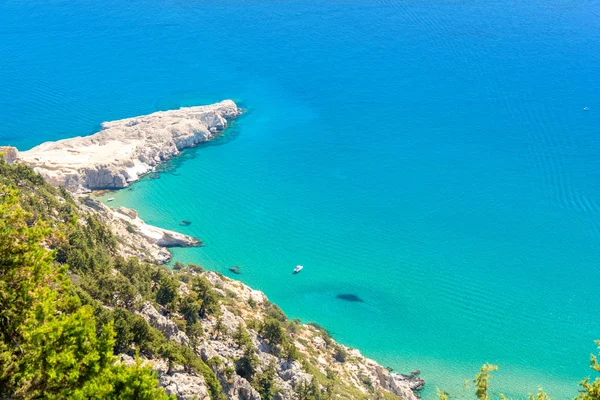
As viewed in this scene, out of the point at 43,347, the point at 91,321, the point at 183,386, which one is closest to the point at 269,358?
the point at 183,386

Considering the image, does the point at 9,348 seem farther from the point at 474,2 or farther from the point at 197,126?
the point at 474,2

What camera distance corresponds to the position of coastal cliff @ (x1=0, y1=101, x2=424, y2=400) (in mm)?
24078

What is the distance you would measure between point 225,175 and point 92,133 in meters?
26.7

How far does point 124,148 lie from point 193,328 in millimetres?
56829

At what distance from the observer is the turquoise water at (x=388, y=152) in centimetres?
5359

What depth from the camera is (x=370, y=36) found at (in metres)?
127

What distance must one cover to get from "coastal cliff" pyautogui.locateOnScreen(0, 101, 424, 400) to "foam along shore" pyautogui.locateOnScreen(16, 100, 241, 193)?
54.6 feet

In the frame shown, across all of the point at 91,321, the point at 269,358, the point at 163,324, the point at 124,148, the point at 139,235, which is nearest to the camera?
the point at 91,321

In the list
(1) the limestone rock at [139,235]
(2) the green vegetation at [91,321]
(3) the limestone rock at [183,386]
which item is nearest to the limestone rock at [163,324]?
(2) the green vegetation at [91,321]

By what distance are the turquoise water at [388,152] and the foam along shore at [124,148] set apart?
3417 millimetres

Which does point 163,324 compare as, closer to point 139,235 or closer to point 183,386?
point 183,386

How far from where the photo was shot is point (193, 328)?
1174 inches

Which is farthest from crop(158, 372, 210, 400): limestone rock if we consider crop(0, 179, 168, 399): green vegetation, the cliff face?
crop(0, 179, 168, 399): green vegetation

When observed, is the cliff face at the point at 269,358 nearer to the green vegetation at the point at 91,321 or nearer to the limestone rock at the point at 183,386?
the limestone rock at the point at 183,386
